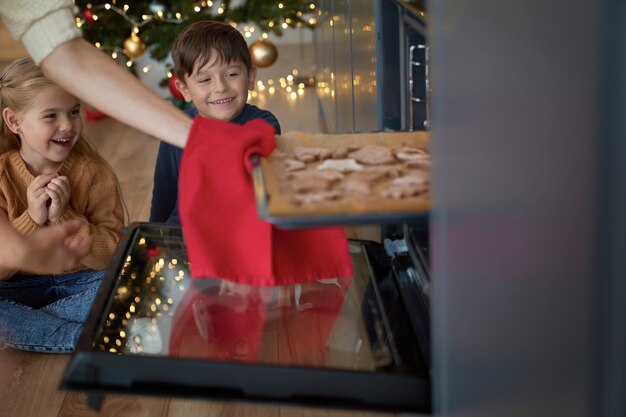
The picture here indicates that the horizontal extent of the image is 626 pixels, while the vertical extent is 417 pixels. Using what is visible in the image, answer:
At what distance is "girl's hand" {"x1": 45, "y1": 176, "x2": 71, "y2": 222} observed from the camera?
2201 mm

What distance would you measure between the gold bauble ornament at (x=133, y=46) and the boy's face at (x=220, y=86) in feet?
6.10

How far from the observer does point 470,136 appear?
939 mm

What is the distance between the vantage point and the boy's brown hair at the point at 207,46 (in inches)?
89.2

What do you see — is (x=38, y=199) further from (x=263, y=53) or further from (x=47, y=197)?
(x=263, y=53)

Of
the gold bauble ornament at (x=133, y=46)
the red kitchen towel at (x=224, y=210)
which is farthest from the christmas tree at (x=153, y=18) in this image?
the red kitchen towel at (x=224, y=210)

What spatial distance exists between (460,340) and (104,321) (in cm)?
59

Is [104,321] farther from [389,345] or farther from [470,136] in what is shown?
[470,136]

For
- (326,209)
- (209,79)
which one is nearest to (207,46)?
(209,79)

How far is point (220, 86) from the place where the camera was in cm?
226

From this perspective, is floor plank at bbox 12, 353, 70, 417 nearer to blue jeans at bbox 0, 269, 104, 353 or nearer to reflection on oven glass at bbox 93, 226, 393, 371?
blue jeans at bbox 0, 269, 104, 353

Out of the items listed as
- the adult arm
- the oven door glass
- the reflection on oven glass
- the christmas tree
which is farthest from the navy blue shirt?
the christmas tree

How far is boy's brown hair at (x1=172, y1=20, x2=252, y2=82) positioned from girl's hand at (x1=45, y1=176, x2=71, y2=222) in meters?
0.42

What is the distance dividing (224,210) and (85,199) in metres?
1.21

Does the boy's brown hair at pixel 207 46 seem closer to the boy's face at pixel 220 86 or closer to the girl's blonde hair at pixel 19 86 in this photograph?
the boy's face at pixel 220 86
